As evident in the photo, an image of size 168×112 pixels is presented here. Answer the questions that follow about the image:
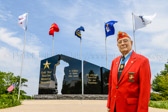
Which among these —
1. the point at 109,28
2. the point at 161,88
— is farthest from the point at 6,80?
the point at 161,88

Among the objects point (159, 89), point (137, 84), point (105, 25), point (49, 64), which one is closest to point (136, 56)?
point (137, 84)

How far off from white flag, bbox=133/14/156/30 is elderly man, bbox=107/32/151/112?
372 inches

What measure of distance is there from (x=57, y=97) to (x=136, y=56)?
11003 mm

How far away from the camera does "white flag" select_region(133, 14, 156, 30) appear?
1015 cm

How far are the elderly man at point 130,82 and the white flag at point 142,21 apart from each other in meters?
9.44

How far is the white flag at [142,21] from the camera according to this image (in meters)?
10.1

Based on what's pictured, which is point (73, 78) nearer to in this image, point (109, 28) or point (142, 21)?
point (109, 28)

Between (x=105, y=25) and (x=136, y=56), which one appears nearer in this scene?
(x=136, y=56)

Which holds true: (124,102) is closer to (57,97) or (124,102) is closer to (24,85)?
(57,97)

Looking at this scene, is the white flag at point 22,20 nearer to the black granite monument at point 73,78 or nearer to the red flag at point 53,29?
the red flag at point 53,29

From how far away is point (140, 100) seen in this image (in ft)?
4.96

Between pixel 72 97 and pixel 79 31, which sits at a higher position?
pixel 79 31

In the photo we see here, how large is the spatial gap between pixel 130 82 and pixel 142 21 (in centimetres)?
1006

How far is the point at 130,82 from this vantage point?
5.22ft
